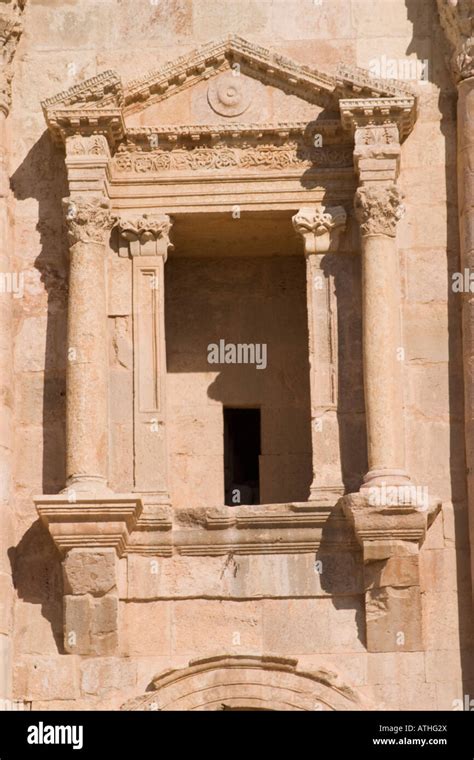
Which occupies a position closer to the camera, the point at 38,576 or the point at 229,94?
the point at 38,576

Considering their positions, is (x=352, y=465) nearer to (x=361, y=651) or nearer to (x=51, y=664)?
(x=361, y=651)

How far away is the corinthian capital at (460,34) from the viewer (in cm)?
2178

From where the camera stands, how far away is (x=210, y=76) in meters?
22.2

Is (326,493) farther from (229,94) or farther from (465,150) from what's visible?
(229,94)

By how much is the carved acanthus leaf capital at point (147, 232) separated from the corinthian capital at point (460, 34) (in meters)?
3.03

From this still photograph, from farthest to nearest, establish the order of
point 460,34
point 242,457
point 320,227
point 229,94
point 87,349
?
1. point 242,457
2. point 229,94
3. point 460,34
4. point 320,227
5. point 87,349

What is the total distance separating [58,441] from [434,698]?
4144mm

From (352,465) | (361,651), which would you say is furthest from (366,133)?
(361,651)

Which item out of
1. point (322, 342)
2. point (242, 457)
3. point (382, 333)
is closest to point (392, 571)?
point (382, 333)

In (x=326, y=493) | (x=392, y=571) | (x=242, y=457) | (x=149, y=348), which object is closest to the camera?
(x=392, y=571)

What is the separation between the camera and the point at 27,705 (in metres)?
20.7

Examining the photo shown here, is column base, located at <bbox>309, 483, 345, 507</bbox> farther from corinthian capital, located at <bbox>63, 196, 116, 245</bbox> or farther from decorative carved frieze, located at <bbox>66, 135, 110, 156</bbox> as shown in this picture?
decorative carved frieze, located at <bbox>66, 135, 110, 156</bbox>

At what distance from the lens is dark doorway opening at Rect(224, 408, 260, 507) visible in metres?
23.5

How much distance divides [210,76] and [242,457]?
3987mm
